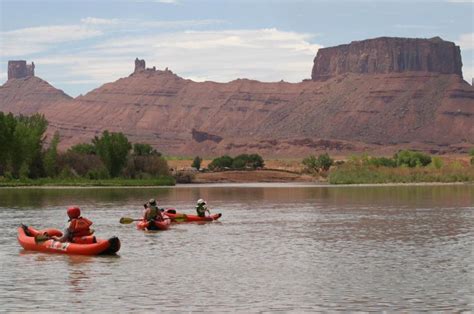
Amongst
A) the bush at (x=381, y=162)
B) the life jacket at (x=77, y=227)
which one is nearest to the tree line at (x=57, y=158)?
the bush at (x=381, y=162)

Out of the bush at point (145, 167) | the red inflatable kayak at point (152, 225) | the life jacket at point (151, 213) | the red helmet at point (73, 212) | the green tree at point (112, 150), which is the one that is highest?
A: the green tree at point (112, 150)

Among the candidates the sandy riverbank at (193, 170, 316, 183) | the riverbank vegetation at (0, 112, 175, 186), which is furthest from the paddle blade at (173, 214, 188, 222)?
the sandy riverbank at (193, 170, 316, 183)

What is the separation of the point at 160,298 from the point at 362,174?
347ft

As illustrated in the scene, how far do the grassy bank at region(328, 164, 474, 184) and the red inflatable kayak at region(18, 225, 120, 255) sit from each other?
92751 mm

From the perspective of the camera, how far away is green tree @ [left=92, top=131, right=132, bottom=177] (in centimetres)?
11688

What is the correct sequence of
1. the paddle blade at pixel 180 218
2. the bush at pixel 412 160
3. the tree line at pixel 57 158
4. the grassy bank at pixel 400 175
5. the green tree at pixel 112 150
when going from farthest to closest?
the bush at pixel 412 160 < the grassy bank at pixel 400 175 < the green tree at pixel 112 150 < the tree line at pixel 57 158 < the paddle blade at pixel 180 218

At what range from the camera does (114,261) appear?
1227 inches

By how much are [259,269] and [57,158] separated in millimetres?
94588

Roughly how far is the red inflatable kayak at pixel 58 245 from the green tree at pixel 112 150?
8073 centimetres

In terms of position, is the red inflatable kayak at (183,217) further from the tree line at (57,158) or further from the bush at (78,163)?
the bush at (78,163)

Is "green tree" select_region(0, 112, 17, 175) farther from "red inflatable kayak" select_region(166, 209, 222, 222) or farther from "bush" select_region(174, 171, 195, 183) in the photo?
"red inflatable kayak" select_region(166, 209, 222, 222)

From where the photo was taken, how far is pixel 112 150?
385 ft

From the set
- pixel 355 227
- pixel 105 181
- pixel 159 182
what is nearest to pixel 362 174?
pixel 159 182

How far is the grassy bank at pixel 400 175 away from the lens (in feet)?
410
